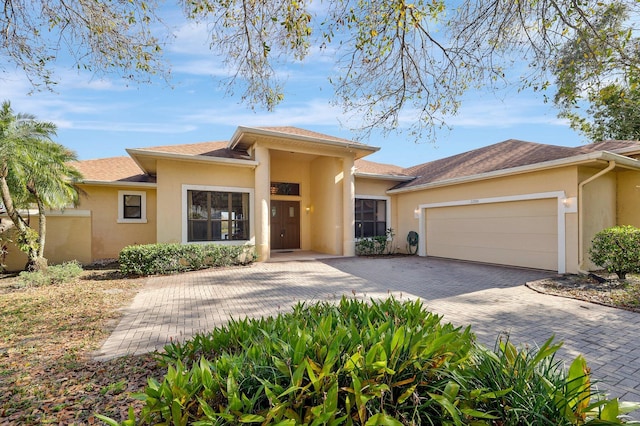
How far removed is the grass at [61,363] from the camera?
264cm

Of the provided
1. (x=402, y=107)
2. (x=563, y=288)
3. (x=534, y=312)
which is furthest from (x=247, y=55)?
(x=563, y=288)

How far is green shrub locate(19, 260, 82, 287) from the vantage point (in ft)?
26.1

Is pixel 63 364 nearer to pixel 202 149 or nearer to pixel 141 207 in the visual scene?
pixel 202 149

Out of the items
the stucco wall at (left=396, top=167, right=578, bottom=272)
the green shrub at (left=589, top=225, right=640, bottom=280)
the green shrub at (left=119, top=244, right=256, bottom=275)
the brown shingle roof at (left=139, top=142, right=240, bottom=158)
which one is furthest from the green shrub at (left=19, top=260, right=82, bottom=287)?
the green shrub at (left=589, top=225, right=640, bottom=280)

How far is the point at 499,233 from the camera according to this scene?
1031 cm

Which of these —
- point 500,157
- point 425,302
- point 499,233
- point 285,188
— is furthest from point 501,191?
point 285,188

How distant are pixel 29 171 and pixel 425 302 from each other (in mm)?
10986

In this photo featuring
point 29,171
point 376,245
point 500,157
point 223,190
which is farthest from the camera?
point 376,245

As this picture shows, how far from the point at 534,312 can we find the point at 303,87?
19.7 feet

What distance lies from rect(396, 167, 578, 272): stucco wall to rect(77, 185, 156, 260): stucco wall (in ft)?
39.4

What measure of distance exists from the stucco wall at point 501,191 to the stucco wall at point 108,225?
12004 millimetres

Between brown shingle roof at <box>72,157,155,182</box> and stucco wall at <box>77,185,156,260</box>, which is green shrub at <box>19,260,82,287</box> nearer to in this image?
stucco wall at <box>77,185,156,260</box>

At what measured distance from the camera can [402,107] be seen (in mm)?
6160

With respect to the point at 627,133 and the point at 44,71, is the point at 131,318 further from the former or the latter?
the point at 627,133
